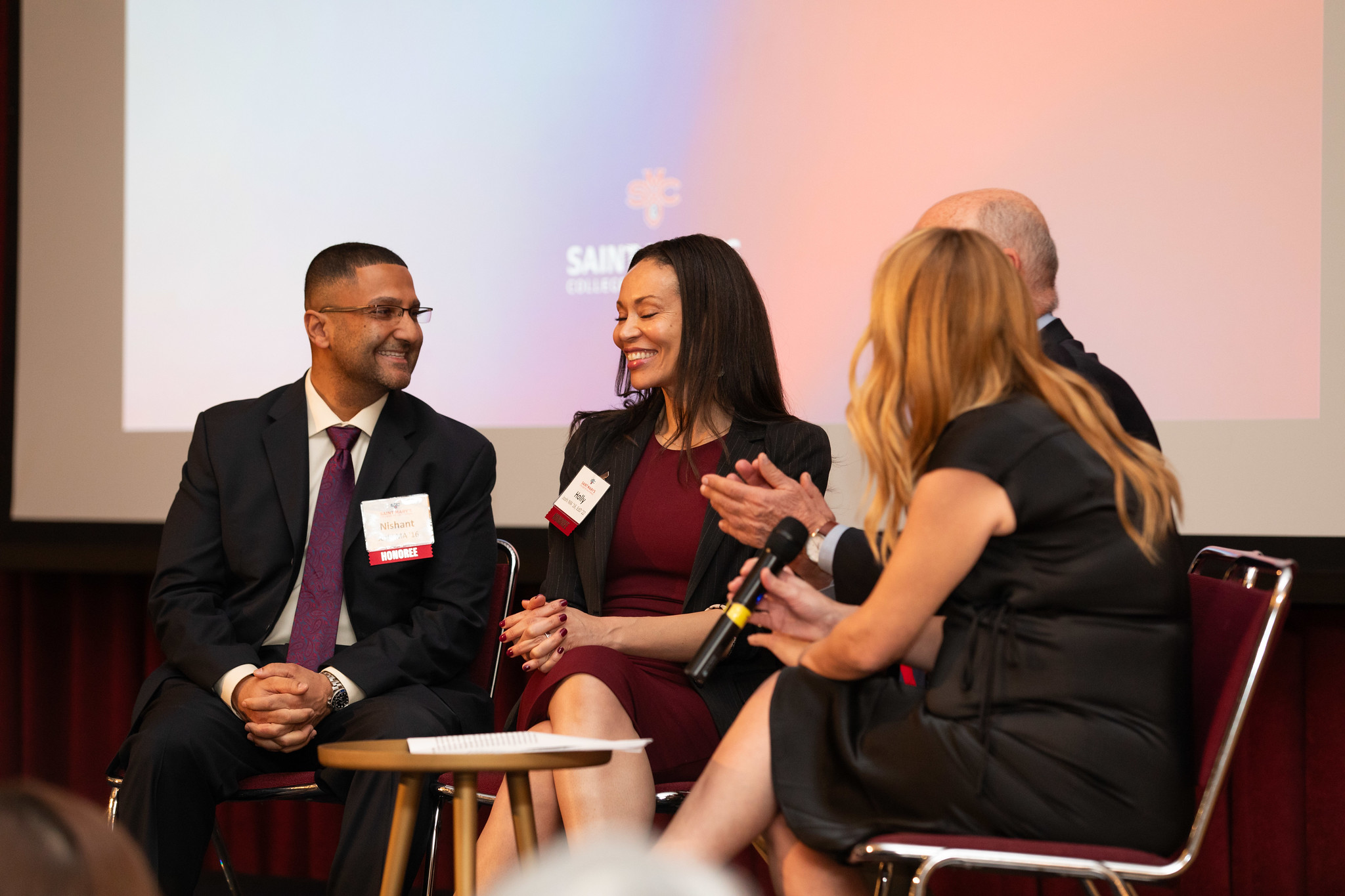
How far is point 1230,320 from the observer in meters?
2.80

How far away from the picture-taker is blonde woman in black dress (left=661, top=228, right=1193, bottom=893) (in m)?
1.53

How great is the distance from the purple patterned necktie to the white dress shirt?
14 millimetres

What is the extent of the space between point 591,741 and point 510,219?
2.15 m

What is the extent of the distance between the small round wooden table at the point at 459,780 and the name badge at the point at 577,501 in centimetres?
87

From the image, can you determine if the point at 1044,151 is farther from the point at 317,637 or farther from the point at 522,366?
the point at 317,637

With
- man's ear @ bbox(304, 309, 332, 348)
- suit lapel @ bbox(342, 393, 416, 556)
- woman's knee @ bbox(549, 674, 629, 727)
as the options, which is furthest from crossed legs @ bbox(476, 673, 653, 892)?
man's ear @ bbox(304, 309, 332, 348)

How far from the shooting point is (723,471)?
2359 millimetres

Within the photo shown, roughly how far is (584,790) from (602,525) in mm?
647

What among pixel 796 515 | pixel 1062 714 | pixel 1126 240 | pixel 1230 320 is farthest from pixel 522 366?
pixel 1062 714

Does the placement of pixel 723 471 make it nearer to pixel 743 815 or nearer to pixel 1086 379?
pixel 1086 379

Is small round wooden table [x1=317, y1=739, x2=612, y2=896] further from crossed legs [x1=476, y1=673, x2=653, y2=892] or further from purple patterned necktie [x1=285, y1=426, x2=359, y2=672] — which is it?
purple patterned necktie [x1=285, y1=426, x2=359, y2=672]

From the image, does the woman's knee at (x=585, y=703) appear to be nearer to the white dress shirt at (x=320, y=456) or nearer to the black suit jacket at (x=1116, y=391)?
the white dress shirt at (x=320, y=456)

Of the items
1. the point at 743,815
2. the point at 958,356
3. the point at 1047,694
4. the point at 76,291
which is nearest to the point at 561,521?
the point at 743,815

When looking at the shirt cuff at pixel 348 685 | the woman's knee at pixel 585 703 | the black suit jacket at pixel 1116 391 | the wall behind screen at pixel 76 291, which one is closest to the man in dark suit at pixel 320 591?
the shirt cuff at pixel 348 685
